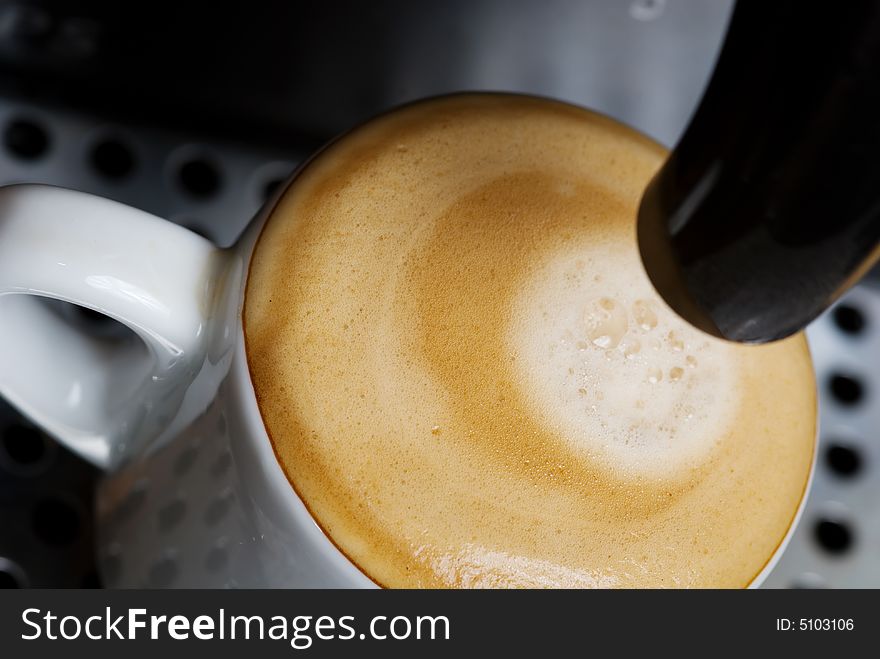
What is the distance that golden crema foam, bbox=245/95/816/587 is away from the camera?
25 centimetres

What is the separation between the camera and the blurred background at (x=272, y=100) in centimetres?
38

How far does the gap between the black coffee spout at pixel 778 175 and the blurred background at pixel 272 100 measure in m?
0.20

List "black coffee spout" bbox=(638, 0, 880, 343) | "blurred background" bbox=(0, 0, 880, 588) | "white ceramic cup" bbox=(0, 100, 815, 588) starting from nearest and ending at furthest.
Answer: "black coffee spout" bbox=(638, 0, 880, 343) < "white ceramic cup" bbox=(0, 100, 815, 588) < "blurred background" bbox=(0, 0, 880, 588)

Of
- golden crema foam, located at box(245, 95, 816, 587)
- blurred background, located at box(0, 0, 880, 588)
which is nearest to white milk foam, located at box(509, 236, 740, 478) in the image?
golden crema foam, located at box(245, 95, 816, 587)

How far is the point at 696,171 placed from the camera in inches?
7.1

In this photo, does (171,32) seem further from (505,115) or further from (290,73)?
(505,115)

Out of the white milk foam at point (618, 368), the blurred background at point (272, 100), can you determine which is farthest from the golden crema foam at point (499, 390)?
the blurred background at point (272, 100)

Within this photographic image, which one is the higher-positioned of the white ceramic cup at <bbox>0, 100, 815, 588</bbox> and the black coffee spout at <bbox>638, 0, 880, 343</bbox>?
the black coffee spout at <bbox>638, 0, 880, 343</bbox>

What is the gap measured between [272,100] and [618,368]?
0.24 meters

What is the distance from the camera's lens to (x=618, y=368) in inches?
10.3

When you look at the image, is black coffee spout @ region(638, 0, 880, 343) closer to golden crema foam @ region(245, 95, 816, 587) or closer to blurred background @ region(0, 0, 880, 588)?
golden crema foam @ region(245, 95, 816, 587)

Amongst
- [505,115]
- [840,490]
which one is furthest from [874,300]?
[505,115]

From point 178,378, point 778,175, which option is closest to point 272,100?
point 178,378
